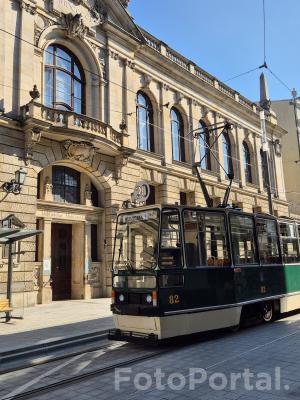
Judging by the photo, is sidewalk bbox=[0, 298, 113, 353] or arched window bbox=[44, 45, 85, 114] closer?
sidewalk bbox=[0, 298, 113, 353]

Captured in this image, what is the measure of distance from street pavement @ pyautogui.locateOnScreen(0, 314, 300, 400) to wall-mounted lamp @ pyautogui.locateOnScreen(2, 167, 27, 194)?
8288 millimetres

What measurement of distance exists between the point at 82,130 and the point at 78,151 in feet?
3.41

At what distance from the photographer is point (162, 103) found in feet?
80.5

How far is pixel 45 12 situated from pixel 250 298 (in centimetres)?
1514

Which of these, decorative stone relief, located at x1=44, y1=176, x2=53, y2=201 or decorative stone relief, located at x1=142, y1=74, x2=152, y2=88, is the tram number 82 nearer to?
decorative stone relief, located at x1=44, y1=176, x2=53, y2=201

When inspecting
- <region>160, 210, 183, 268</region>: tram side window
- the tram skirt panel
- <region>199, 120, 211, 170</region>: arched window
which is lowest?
the tram skirt panel

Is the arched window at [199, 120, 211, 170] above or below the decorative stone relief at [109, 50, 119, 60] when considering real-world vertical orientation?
below

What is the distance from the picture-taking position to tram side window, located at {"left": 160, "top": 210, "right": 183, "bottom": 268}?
844 cm

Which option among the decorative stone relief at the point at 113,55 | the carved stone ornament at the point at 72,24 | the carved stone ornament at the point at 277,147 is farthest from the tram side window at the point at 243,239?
the carved stone ornament at the point at 277,147

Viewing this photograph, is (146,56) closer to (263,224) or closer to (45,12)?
(45,12)

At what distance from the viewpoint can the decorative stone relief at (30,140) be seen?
15980mm

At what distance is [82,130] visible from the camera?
17406 mm

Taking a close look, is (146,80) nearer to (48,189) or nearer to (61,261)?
(48,189)

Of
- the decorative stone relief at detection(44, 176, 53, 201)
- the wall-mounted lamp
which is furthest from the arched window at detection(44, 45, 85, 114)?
the wall-mounted lamp
